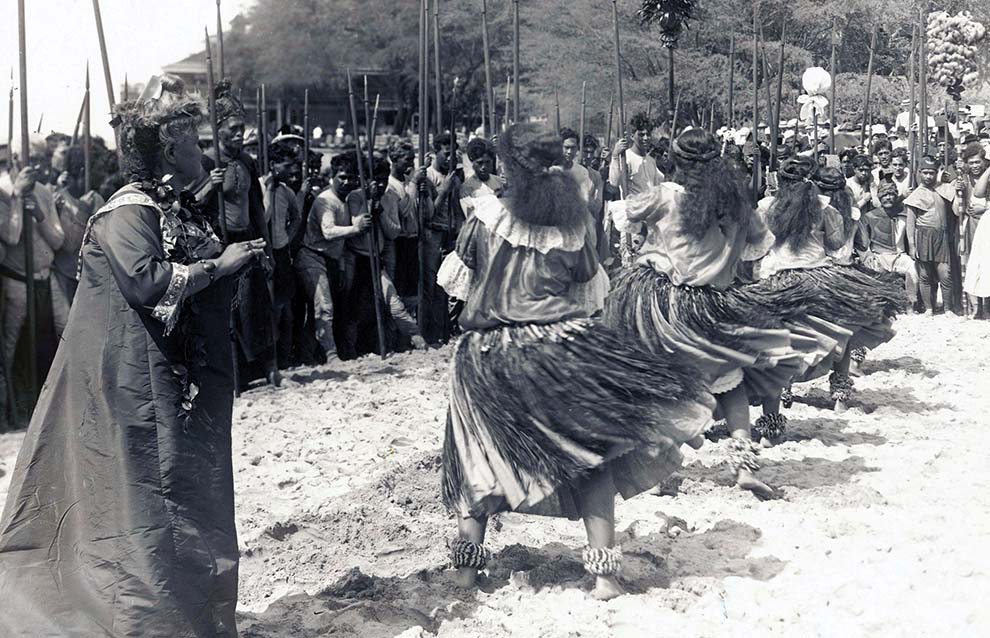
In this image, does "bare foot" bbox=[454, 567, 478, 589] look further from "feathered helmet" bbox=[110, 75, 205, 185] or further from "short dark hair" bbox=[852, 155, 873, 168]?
"short dark hair" bbox=[852, 155, 873, 168]

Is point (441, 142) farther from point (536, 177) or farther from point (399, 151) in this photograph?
point (536, 177)

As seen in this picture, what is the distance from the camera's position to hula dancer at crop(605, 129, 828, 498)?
6434 millimetres

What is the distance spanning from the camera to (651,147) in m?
11.3

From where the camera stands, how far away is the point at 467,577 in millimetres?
4973

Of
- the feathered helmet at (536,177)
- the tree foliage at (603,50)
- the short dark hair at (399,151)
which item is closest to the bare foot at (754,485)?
the feathered helmet at (536,177)

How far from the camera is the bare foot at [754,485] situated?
20.9ft

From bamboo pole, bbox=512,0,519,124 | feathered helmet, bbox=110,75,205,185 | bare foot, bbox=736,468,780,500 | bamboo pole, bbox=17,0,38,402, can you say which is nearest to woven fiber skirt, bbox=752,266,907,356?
bare foot, bbox=736,468,780,500

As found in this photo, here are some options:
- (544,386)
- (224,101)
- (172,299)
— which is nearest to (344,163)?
(224,101)

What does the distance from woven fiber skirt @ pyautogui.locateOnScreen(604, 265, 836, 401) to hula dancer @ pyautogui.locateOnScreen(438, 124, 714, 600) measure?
1.56 m

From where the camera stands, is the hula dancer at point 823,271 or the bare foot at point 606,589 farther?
the hula dancer at point 823,271

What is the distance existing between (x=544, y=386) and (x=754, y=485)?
2090 mm

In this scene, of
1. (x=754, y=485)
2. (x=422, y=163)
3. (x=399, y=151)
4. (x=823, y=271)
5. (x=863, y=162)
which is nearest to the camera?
(x=754, y=485)

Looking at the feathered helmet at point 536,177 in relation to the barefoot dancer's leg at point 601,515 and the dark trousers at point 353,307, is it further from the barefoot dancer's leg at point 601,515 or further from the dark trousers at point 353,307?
the dark trousers at point 353,307

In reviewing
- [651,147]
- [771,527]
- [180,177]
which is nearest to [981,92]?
[651,147]
